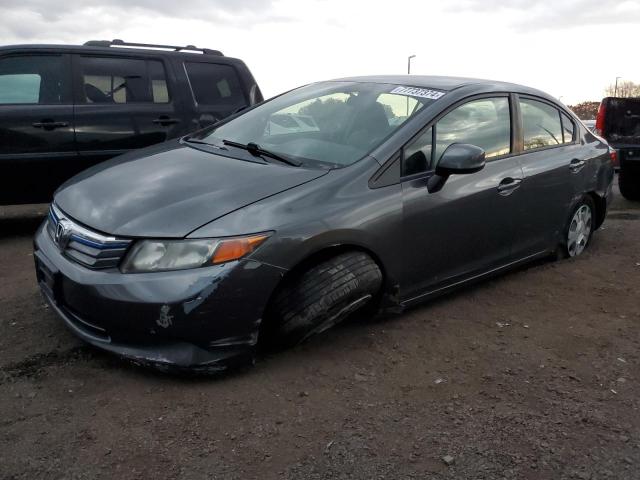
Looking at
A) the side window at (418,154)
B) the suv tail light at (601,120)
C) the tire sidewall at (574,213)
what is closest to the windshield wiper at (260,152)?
the side window at (418,154)

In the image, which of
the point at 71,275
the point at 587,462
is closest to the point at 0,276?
the point at 71,275

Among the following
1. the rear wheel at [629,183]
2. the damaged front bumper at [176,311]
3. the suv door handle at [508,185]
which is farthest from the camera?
the rear wheel at [629,183]

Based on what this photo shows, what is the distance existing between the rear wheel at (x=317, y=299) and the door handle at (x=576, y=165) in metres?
2.24

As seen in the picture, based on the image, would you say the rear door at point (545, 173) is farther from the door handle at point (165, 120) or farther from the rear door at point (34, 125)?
the rear door at point (34, 125)

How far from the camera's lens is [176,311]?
8.41 feet

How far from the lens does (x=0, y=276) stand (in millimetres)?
4324

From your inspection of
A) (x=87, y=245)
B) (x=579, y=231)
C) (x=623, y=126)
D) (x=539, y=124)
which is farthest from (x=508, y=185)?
(x=623, y=126)

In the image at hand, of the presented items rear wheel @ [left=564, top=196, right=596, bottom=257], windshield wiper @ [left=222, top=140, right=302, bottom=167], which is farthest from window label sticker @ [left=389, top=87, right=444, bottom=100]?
rear wheel @ [left=564, top=196, right=596, bottom=257]

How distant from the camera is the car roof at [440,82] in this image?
3.84 meters

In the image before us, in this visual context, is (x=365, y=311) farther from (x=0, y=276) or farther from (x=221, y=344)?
(x=0, y=276)

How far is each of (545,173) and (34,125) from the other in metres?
4.18

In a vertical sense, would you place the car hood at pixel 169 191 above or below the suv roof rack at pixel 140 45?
below

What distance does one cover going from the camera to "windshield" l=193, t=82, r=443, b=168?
3.37 m

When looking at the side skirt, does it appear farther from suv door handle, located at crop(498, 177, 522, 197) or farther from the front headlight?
the front headlight
